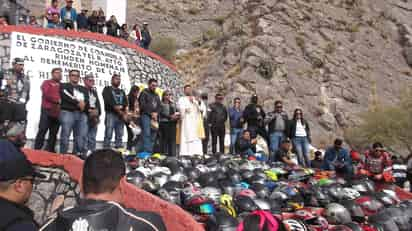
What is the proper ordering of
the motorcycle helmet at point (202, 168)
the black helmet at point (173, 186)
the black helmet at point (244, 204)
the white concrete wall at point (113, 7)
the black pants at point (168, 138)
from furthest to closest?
the white concrete wall at point (113, 7), the black pants at point (168, 138), the motorcycle helmet at point (202, 168), the black helmet at point (173, 186), the black helmet at point (244, 204)

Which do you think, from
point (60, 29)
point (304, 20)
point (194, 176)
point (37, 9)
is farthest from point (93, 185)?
point (37, 9)

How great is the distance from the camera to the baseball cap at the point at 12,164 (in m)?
3.02

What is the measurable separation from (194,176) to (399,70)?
26.6 metres

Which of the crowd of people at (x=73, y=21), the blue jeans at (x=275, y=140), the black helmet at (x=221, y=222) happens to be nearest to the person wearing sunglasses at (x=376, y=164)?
the blue jeans at (x=275, y=140)

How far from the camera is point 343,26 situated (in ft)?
117

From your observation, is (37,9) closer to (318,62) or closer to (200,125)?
(318,62)

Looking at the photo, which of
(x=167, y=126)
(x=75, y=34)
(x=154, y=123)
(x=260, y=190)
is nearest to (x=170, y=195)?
(x=260, y=190)

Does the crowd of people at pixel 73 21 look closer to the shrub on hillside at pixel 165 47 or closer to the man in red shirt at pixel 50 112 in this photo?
the man in red shirt at pixel 50 112

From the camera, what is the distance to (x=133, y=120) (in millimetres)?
12297

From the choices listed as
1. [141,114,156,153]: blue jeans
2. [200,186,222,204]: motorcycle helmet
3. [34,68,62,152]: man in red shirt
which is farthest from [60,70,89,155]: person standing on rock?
[200,186,222,204]: motorcycle helmet

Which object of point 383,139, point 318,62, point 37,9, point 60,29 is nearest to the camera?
point 60,29

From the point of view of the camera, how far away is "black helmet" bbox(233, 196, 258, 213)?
8.47m

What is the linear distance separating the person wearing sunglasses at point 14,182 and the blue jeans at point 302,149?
11824mm

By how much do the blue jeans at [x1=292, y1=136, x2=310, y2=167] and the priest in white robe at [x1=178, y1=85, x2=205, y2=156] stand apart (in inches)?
97.5
